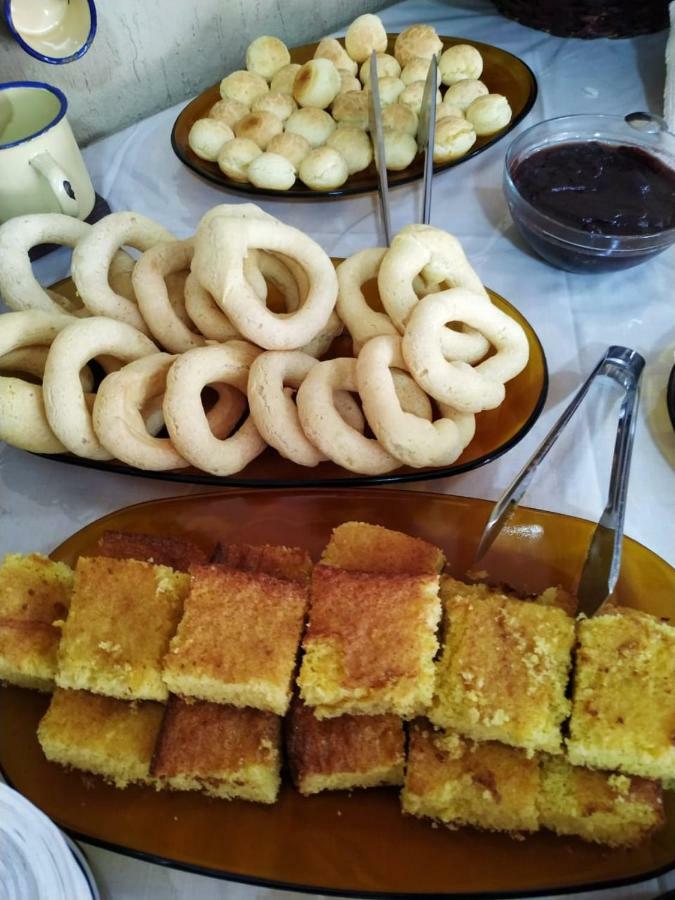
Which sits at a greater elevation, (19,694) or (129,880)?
(19,694)

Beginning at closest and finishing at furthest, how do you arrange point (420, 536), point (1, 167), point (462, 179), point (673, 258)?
point (420, 536) < point (1, 167) < point (673, 258) < point (462, 179)

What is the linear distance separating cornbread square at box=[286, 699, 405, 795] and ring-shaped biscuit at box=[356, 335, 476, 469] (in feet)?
1.19

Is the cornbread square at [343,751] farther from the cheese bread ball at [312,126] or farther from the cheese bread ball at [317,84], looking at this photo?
the cheese bread ball at [317,84]

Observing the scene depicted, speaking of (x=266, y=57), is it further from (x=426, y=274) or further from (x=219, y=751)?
(x=219, y=751)

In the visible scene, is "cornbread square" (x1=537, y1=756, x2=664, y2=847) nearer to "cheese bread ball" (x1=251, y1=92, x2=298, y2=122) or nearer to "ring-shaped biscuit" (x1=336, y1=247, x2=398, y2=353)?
"ring-shaped biscuit" (x1=336, y1=247, x2=398, y2=353)

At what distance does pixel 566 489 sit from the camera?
3.78ft

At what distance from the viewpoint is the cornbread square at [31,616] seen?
0.87m

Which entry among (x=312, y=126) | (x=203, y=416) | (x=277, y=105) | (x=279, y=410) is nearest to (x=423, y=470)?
(x=279, y=410)

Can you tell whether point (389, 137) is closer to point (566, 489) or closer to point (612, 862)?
point (566, 489)

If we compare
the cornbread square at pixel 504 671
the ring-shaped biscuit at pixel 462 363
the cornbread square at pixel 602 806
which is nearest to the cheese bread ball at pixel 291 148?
the ring-shaped biscuit at pixel 462 363

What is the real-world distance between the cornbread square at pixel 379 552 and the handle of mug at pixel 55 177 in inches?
35.0

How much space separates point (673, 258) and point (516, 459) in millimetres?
672

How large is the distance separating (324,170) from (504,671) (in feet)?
3.67

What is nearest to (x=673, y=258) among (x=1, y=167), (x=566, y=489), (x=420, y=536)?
(x=566, y=489)
